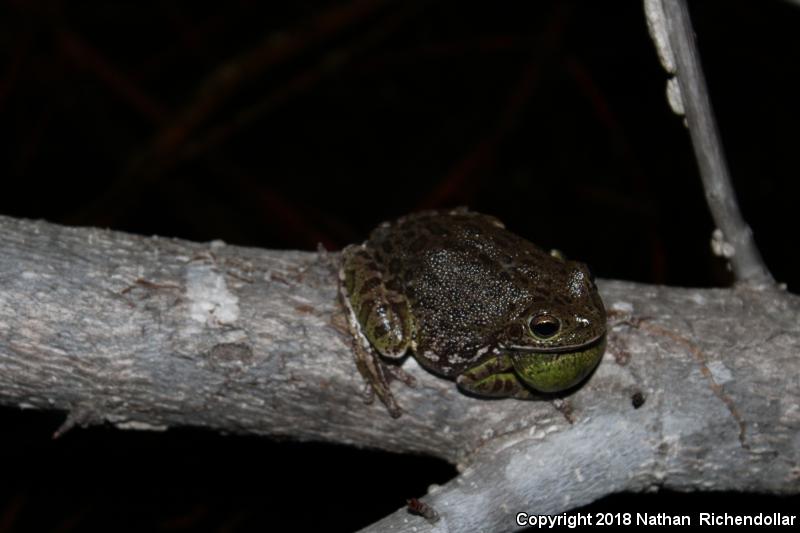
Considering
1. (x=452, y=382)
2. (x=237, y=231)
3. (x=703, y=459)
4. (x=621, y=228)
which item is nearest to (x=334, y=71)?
(x=237, y=231)

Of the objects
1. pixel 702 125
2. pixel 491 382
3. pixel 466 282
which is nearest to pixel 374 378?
pixel 491 382

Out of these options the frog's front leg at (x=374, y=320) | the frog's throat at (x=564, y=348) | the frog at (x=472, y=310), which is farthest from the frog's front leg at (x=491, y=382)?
the frog's front leg at (x=374, y=320)

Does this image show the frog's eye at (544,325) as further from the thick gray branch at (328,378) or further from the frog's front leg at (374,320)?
the frog's front leg at (374,320)

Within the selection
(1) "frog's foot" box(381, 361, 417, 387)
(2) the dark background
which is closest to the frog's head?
(1) "frog's foot" box(381, 361, 417, 387)

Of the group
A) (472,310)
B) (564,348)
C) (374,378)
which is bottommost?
(374,378)

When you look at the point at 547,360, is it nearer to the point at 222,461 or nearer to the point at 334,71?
the point at 222,461

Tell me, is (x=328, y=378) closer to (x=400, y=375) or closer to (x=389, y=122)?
(x=400, y=375)

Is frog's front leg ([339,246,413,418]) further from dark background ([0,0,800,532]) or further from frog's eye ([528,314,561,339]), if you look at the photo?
dark background ([0,0,800,532])
